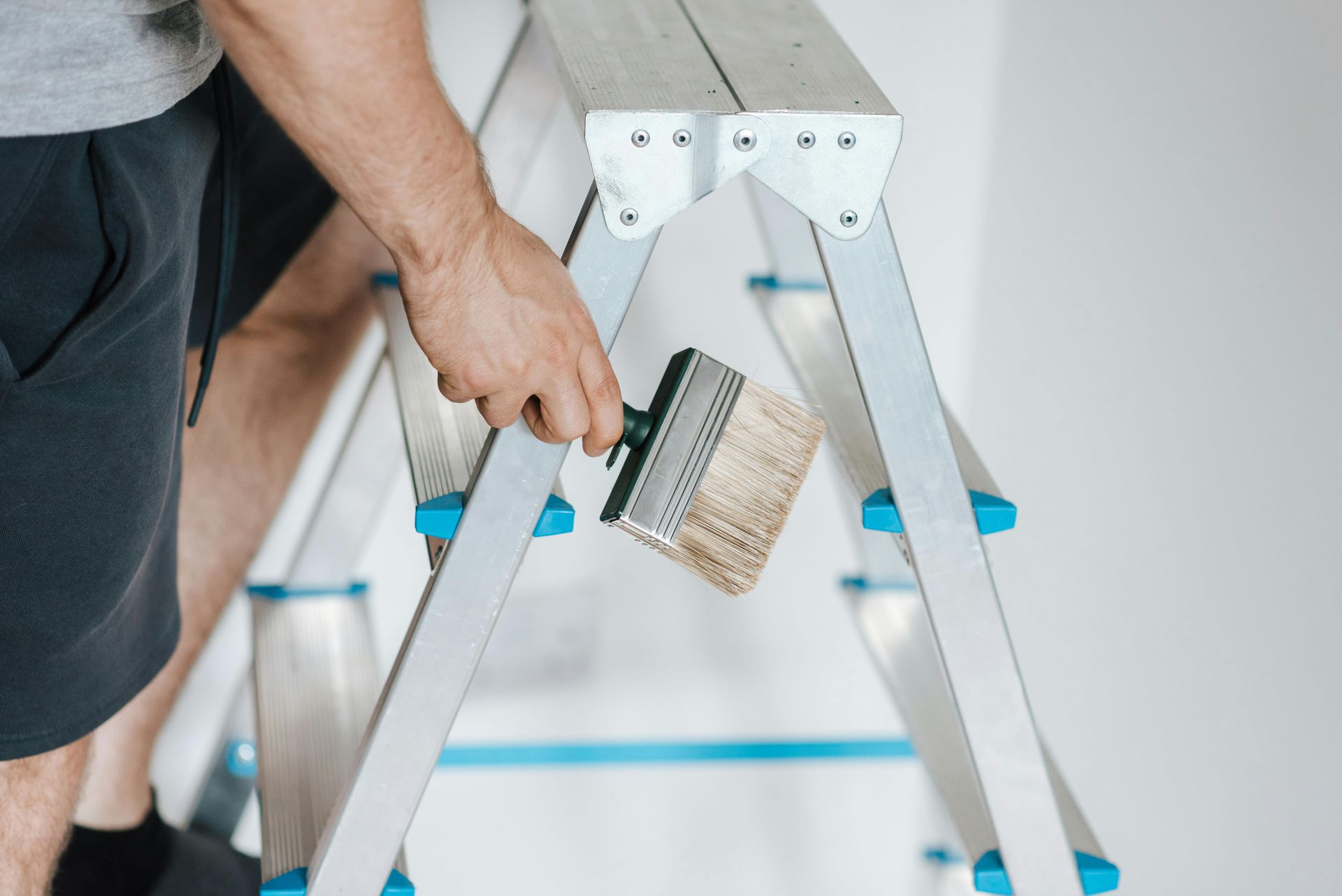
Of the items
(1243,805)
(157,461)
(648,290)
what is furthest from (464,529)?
(1243,805)

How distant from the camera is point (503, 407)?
62 centimetres


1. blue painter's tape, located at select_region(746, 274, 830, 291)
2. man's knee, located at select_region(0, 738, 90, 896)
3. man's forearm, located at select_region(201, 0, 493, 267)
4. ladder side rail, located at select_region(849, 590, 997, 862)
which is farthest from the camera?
blue painter's tape, located at select_region(746, 274, 830, 291)

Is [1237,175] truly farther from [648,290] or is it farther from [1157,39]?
[648,290]

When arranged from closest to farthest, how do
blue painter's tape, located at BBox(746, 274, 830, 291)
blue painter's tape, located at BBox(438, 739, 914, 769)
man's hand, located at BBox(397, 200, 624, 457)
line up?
man's hand, located at BBox(397, 200, 624, 457) < blue painter's tape, located at BBox(746, 274, 830, 291) < blue painter's tape, located at BBox(438, 739, 914, 769)

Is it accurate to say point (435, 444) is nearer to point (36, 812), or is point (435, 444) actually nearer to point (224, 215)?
A: point (224, 215)

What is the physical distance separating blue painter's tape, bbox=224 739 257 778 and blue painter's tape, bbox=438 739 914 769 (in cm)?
23

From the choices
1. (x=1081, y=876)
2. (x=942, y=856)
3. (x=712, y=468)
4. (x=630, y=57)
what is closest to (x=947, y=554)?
(x=712, y=468)

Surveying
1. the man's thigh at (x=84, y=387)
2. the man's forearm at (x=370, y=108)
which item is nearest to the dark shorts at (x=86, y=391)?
the man's thigh at (x=84, y=387)

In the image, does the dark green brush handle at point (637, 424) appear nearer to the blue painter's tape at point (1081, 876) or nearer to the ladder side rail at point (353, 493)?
the blue painter's tape at point (1081, 876)

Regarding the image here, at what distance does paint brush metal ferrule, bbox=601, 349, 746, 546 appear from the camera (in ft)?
2.19

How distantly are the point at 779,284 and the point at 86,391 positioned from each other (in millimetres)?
728

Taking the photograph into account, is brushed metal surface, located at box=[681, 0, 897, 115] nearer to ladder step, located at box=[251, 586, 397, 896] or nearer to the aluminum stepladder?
the aluminum stepladder

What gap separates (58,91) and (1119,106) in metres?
1.02

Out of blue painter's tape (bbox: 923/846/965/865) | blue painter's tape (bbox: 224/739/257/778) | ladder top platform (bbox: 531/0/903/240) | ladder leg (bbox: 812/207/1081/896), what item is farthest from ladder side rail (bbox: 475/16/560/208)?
blue painter's tape (bbox: 923/846/965/865)
